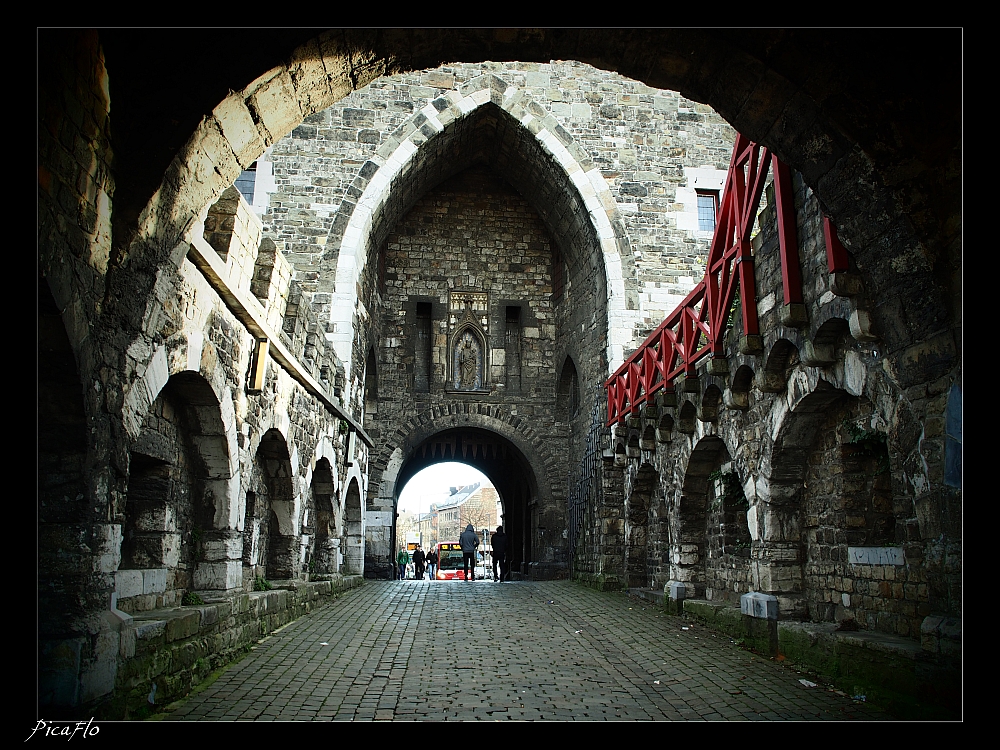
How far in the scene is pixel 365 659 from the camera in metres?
5.52

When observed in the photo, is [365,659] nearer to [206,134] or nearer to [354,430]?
[206,134]

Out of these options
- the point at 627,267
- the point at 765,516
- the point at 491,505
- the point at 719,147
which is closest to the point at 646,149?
the point at 719,147

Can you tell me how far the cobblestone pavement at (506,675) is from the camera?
397cm

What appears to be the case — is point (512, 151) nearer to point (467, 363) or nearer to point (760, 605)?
point (467, 363)

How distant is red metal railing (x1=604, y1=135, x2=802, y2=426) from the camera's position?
17.5ft

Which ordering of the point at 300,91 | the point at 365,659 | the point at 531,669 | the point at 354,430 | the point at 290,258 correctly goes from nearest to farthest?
1. the point at 300,91
2. the point at 531,669
3. the point at 365,659
4. the point at 354,430
5. the point at 290,258

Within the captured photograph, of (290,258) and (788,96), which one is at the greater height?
(290,258)

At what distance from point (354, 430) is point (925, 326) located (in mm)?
9556

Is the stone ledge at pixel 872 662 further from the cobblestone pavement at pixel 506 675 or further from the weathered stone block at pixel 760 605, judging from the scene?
the cobblestone pavement at pixel 506 675

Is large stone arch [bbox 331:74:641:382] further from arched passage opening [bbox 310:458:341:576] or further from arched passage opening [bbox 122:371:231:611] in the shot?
arched passage opening [bbox 122:371:231:611]

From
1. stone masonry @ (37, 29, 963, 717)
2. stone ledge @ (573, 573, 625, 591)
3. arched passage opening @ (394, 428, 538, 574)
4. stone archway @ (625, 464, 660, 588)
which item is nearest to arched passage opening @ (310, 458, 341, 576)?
stone masonry @ (37, 29, 963, 717)

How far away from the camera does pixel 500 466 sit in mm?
20562

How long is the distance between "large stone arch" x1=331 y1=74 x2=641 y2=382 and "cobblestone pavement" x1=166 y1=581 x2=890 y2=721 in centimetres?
662

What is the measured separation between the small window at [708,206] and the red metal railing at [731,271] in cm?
624
